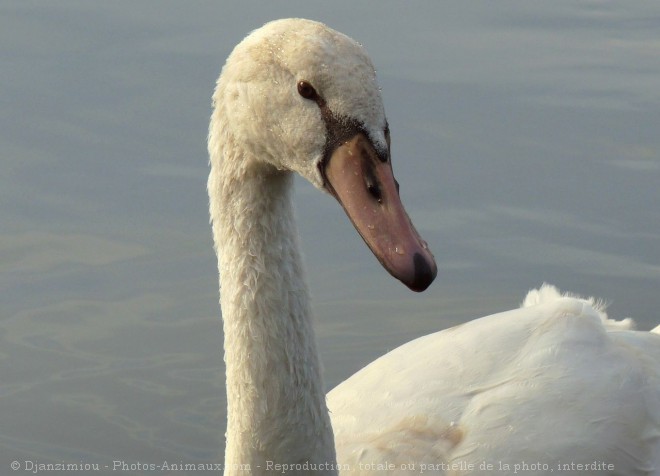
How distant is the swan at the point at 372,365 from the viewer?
3.26 m

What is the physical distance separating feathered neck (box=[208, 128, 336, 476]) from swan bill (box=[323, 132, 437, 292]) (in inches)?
19.1

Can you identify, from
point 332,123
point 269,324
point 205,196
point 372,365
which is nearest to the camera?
point 332,123

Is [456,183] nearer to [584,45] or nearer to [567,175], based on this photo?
[567,175]

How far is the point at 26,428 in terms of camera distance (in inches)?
230

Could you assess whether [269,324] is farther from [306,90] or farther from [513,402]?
[513,402]

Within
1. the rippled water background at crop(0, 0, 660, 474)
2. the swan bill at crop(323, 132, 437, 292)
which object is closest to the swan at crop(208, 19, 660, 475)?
the swan bill at crop(323, 132, 437, 292)

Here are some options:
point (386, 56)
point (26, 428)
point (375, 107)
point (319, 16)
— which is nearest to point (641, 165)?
point (386, 56)

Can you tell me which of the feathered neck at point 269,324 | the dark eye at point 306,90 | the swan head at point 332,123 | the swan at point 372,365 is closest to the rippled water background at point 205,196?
the swan at point 372,365

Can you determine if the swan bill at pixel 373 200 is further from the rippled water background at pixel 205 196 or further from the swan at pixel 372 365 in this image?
the rippled water background at pixel 205 196

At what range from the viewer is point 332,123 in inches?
129

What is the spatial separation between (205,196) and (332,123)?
3.95 meters

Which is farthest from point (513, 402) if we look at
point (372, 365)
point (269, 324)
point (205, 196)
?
point (205, 196)

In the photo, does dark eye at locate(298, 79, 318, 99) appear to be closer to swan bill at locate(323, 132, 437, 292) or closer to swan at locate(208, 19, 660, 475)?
swan at locate(208, 19, 660, 475)

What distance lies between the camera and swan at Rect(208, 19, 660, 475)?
326cm
